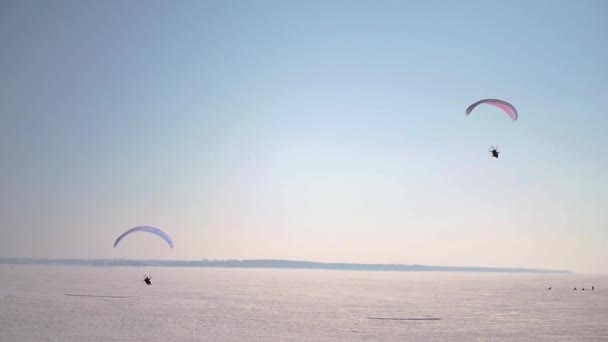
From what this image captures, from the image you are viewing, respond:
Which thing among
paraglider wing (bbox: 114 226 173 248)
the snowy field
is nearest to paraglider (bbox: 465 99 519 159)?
the snowy field

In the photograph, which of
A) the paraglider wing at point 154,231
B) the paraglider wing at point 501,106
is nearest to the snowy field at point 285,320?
the paraglider wing at point 154,231

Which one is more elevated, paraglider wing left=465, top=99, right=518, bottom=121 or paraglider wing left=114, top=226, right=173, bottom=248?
paraglider wing left=465, top=99, right=518, bottom=121

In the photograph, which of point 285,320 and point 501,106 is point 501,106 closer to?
point 501,106

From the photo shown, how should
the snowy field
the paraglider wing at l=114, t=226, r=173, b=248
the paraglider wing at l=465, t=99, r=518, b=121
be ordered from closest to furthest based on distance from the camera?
the snowy field → the paraglider wing at l=465, t=99, r=518, b=121 → the paraglider wing at l=114, t=226, r=173, b=248

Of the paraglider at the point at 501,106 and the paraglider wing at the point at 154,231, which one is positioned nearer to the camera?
the paraglider at the point at 501,106

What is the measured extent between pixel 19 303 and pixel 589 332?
24.6 m

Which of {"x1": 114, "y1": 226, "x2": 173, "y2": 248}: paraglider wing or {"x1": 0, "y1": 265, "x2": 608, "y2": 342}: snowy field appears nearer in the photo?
{"x1": 0, "y1": 265, "x2": 608, "y2": 342}: snowy field

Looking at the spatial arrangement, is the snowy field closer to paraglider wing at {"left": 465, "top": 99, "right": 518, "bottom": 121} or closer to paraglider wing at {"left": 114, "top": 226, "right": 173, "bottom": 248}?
paraglider wing at {"left": 114, "top": 226, "right": 173, "bottom": 248}

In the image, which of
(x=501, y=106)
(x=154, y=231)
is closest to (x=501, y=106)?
(x=501, y=106)

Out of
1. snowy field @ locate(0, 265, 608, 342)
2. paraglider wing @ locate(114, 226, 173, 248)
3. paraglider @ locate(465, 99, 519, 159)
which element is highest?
paraglider @ locate(465, 99, 519, 159)

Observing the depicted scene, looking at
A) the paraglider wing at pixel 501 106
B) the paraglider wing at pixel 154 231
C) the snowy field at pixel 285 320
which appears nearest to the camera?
the snowy field at pixel 285 320

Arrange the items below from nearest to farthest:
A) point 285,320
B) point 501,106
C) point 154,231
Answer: point 285,320
point 501,106
point 154,231

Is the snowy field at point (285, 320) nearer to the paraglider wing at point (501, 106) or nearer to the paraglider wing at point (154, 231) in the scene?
the paraglider wing at point (154, 231)

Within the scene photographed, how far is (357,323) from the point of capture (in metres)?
18.6
